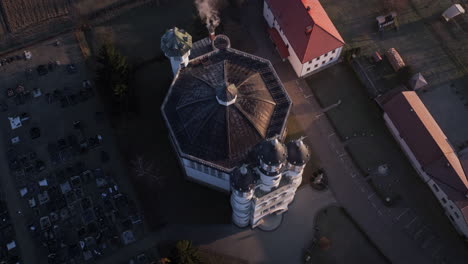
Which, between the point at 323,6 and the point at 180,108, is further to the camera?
the point at 323,6

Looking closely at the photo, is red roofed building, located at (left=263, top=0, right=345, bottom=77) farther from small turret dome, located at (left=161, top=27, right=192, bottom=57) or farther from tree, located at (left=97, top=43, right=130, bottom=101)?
tree, located at (left=97, top=43, right=130, bottom=101)

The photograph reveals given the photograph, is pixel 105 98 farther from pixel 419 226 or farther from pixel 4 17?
pixel 419 226

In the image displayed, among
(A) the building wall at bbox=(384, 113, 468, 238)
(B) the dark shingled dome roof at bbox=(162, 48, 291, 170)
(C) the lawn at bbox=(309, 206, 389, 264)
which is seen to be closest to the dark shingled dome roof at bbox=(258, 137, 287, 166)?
(B) the dark shingled dome roof at bbox=(162, 48, 291, 170)

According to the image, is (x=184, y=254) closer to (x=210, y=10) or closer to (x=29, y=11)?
(x=210, y=10)

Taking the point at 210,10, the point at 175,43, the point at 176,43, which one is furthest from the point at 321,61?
the point at 175,43

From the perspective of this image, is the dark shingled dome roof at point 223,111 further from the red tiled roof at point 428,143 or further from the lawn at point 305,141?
the red tiled roof at point 428,143

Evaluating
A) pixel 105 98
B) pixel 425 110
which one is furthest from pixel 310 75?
pixel 105 98
